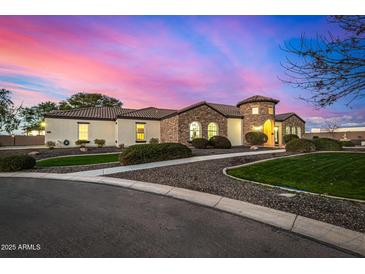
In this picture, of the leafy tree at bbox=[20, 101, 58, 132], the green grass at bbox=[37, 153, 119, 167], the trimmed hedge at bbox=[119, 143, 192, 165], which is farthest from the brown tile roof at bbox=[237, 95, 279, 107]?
the leafy tree at bbox=[20, 101, 58, 132]

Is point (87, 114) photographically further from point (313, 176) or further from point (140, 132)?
point (313, 176)

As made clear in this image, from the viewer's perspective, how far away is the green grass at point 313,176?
20.9 ft

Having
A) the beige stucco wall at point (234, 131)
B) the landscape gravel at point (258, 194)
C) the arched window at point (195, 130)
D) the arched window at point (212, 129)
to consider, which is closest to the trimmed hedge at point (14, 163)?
the landscape gravel at point (258, 194)

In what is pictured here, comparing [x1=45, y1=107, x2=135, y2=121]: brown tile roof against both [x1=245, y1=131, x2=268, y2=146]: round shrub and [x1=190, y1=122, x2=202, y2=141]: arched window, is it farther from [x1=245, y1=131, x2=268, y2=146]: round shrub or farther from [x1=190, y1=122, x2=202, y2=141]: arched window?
[x1=245, y1=131, x2=268, y2=146]: round shrub

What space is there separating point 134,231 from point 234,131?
22.5m

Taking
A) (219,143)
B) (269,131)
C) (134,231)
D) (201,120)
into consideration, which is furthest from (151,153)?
(269,131)

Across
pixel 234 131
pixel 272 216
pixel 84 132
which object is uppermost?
pixel 84 132

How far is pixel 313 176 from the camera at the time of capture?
802 cm

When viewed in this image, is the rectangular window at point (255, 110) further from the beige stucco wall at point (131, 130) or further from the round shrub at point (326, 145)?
the beige stucco wall at point (131, 130)

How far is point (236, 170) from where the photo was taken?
918 centimetres

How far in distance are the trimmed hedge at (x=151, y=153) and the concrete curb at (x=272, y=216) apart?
3898 mm

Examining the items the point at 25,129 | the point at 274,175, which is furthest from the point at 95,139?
the point at 25,129

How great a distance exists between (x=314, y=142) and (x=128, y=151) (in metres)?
16.8

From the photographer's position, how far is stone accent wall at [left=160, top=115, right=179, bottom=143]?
19.9 metres
